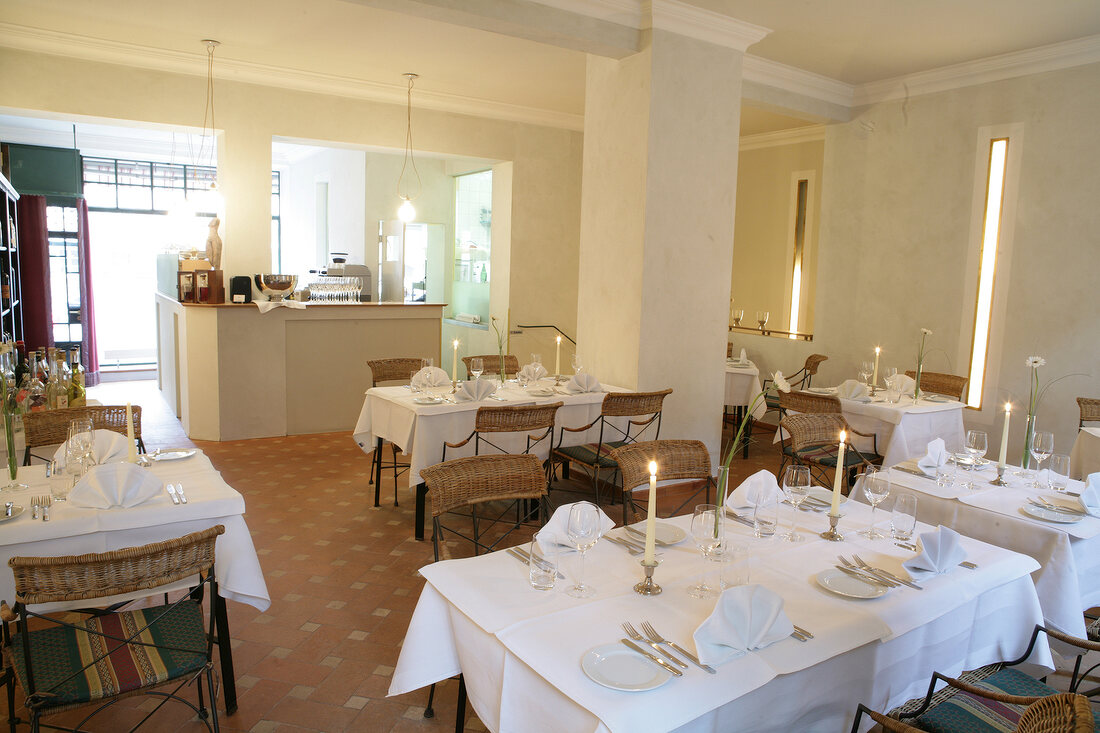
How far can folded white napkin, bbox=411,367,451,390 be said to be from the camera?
5.22 meters

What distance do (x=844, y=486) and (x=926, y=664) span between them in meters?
3.49

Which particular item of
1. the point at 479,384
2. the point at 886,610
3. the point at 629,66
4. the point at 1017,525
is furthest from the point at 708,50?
the point at 886,610

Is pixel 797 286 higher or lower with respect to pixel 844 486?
higher

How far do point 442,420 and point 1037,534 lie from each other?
3298 mm

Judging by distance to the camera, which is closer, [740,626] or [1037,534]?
[740,626]

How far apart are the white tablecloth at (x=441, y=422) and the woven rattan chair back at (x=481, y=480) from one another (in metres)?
1.54

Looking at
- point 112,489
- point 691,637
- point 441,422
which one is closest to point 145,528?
point 112,489

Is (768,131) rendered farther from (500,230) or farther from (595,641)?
(595,641)

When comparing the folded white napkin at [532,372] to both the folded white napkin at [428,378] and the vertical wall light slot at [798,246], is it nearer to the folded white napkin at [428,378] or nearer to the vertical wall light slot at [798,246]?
the folded white napkin at [428,378]

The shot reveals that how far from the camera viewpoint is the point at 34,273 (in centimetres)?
1018

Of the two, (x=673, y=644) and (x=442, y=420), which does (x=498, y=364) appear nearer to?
(x=442, y=420)

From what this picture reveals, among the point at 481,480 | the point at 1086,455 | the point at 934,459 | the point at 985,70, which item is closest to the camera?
the point at 481,480

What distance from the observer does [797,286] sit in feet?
32.1

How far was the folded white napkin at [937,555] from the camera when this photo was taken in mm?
2439
